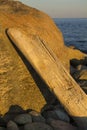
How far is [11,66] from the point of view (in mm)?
6016

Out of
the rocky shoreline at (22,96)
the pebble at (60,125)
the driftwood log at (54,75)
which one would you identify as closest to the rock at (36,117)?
the rocky shoreline at (22,96)

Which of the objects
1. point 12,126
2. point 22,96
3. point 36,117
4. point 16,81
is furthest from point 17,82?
point 12,126

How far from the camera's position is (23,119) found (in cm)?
538

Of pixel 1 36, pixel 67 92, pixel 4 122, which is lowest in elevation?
pixel 4 122

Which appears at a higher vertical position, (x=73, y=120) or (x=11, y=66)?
(x=11, y=66)

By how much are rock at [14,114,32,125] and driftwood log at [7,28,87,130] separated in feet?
1.99

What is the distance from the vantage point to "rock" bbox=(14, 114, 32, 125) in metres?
5.35

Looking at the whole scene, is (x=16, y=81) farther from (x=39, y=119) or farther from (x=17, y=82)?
(x=39, y=119)

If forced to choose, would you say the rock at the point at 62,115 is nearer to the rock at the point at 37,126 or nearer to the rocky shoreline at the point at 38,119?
the rocky shoreline at the point at 38,119

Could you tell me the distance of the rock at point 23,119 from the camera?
5.35 meters

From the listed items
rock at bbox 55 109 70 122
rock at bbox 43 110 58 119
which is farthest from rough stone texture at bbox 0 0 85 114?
rock at bbox 55 109 70 122

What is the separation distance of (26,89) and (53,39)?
206 centimetres

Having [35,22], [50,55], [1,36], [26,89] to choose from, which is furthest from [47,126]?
[35,22]

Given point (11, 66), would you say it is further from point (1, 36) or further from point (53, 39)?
point (53, 39)
